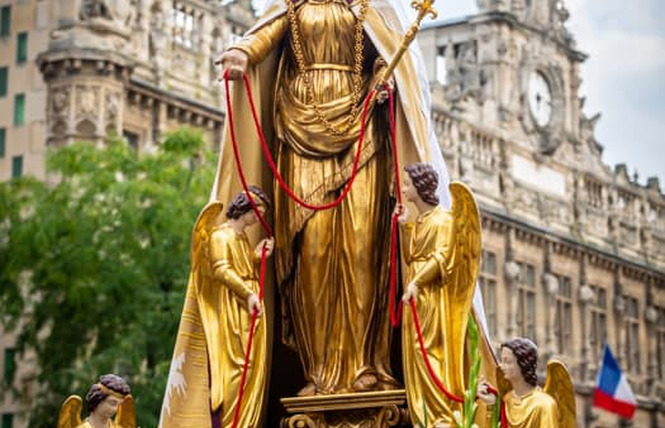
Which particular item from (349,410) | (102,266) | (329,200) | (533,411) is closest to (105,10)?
(102,266)

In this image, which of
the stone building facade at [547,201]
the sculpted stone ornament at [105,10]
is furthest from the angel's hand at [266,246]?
the stone building facade at [547,201]

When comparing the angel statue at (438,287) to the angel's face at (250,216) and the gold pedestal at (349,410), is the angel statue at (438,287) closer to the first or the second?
the gold pedestal at (349,410)

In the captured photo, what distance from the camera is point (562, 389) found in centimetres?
916

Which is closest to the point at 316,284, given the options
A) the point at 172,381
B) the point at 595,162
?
the point at 172,381

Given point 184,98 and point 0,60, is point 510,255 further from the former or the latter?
point 0,60

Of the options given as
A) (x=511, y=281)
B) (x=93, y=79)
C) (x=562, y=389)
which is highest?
(x=93, y=79)

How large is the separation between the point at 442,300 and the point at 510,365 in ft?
1.93

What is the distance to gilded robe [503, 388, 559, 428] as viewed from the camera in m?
8.97

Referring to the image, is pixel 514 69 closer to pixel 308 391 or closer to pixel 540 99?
pixel 540 99

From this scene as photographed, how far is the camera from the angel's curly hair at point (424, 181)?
9.53 meters

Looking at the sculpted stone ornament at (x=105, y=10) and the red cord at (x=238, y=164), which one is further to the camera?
the sculpted stone ornament at (x=105, y=10)

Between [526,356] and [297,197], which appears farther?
[297,197]

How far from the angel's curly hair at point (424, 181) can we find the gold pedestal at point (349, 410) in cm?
103

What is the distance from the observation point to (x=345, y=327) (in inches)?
395
